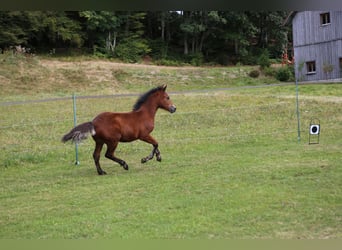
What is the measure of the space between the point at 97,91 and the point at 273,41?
33.1ft

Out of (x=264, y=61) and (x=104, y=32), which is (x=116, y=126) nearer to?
(x=104, y=32)

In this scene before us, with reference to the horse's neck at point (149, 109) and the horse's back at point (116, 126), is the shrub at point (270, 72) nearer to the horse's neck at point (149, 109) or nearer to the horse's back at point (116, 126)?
the horse's neck at point (149, 109)

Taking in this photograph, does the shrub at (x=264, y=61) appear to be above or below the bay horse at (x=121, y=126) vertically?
above

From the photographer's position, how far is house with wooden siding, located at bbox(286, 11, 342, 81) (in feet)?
49.6

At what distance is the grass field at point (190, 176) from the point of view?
134 inches

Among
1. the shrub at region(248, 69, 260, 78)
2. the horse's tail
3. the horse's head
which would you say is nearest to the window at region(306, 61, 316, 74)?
the shrub at region(248, 69, 260, 78)

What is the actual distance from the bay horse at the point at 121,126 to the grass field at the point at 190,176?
37 cm

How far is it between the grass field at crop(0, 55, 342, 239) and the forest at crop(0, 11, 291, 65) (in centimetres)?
452

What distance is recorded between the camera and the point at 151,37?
18000mm

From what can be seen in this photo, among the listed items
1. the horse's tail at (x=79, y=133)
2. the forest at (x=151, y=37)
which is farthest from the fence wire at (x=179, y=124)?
the forest at (x=151, y=37)

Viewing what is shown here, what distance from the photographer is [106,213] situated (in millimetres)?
3904

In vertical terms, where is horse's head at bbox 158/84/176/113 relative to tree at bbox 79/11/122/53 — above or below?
below

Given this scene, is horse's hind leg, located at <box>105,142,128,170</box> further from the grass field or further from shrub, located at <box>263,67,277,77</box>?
shrub, located at <box>263,67,277,77</box>

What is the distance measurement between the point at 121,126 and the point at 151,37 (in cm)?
1259
